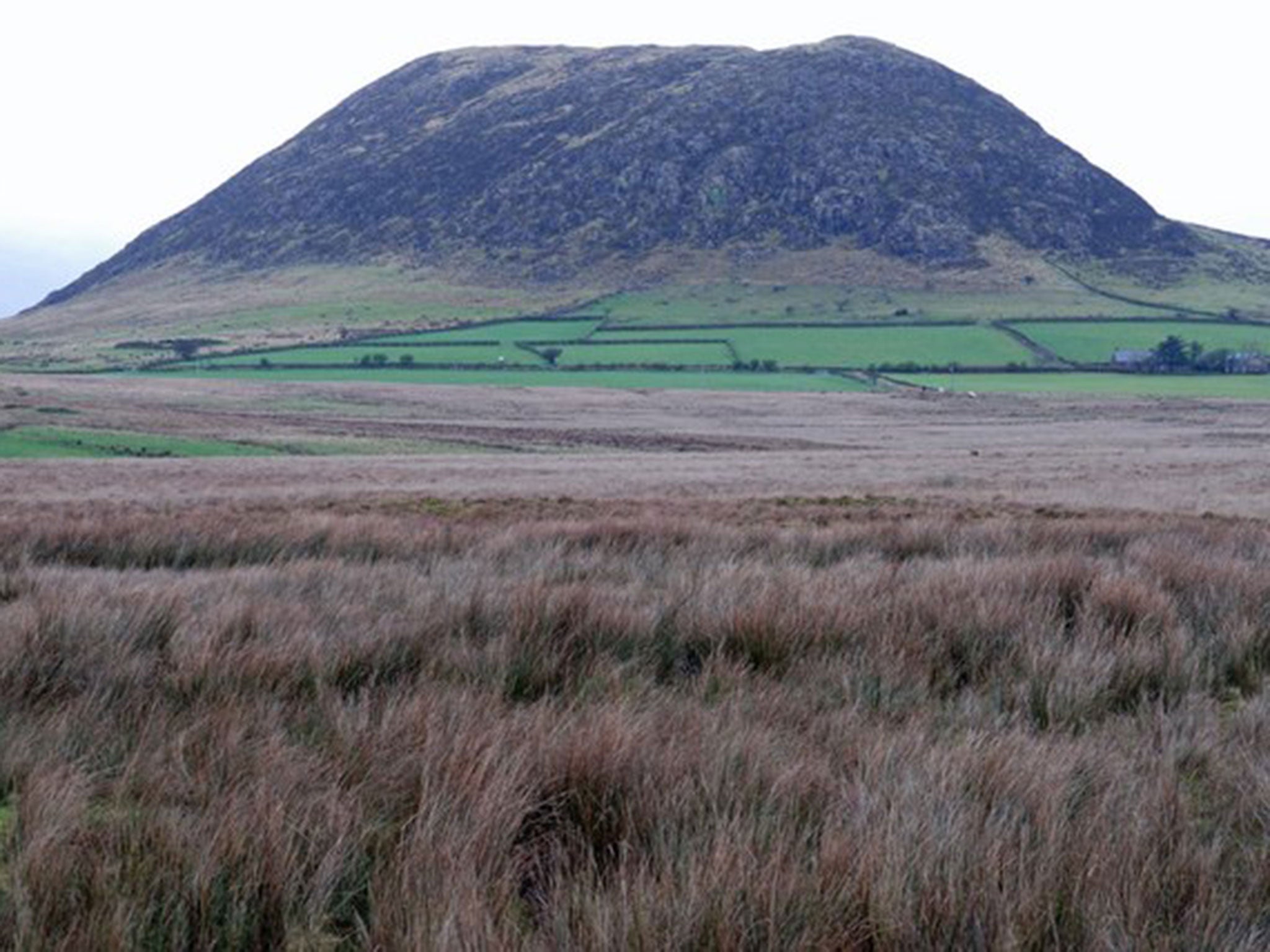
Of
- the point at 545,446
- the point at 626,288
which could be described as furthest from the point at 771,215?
the point at 545,446

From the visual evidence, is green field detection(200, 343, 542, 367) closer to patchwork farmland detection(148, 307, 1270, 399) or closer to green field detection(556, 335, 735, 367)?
patchwork farmland detection(148, 307, 1270, 399)

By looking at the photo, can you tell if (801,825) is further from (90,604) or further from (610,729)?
(90,604)

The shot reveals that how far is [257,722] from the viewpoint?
4246 mm

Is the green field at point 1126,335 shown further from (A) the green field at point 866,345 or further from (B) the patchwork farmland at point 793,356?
(A) the green field at point 866,345

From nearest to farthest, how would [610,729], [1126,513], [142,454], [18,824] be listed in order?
[18,824], [610,729], [1126,513], [142,454]

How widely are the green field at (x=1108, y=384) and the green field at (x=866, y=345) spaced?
6.41 metres

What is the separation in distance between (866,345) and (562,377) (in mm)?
34445

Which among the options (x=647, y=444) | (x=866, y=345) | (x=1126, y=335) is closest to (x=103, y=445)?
(x=647, y=444)

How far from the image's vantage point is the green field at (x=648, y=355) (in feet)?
313

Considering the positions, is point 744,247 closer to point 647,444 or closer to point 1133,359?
point 1133,359

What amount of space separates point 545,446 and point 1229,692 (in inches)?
1514

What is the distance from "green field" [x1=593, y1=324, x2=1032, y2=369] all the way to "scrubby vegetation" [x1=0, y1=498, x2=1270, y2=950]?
8870cm

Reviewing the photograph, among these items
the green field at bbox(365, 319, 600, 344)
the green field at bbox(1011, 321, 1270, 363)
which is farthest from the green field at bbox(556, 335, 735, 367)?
the green field at bbox(1011, 321, 1270, 363)

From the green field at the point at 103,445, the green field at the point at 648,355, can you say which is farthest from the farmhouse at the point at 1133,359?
the green field at the point at 103,445
